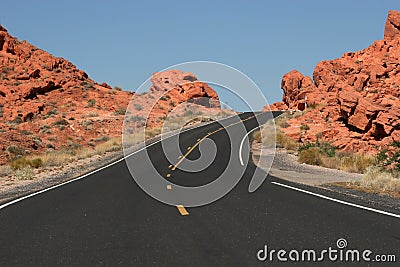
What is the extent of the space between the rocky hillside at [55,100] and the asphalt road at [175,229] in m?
24.1

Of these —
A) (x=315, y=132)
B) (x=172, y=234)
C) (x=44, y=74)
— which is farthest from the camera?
(x=44, y=74)

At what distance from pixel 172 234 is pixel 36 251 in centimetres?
234

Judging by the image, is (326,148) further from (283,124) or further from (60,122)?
(60,122)

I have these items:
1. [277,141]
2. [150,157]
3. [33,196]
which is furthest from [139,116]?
[33,196]

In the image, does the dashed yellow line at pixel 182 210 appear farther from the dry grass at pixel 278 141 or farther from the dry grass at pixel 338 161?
the dry grass at pixel 278 141

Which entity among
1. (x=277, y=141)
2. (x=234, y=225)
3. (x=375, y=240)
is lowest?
(x=375, y=240)

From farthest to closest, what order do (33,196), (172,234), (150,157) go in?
(150,157), (33,196), (172,234)

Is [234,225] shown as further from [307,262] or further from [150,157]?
[150,157]

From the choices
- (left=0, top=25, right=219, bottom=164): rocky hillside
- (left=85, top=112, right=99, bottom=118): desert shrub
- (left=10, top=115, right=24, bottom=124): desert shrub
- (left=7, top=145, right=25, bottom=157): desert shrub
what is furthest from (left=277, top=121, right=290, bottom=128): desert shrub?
(left=10, top=115, right=24, bottom=124): desert shrub

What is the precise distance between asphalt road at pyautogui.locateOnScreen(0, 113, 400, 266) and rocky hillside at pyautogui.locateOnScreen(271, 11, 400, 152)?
15.0 metres

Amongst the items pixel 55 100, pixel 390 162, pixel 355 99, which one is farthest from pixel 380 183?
pixel 55 100

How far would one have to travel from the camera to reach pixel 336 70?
69688 mm

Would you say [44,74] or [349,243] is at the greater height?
[44,74]

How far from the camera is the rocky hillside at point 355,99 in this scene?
2781 cm
